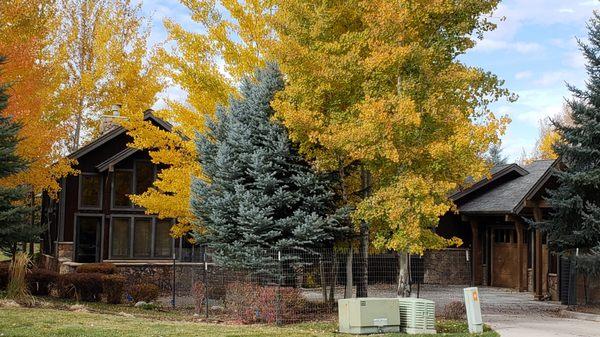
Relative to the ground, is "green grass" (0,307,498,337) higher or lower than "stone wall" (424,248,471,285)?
lower

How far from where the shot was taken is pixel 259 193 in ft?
60.4

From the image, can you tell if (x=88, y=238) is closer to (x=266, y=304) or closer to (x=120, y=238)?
(x=120, y=238)

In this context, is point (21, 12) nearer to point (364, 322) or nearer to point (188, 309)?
point (188, 309)

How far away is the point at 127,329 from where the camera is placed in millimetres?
14750

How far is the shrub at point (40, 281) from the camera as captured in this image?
21.5 m

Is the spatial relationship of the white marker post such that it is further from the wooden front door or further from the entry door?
the entry door

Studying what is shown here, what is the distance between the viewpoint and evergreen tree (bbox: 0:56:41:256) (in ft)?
66.9

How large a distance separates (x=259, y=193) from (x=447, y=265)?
15.0 meters

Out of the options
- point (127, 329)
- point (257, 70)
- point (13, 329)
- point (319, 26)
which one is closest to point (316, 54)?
point (319, 26)

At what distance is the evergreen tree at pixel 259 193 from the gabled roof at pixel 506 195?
31.1 feet

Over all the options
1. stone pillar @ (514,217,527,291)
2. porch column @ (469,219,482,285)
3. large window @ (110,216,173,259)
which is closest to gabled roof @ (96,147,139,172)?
large window @ (110,216,173,259)

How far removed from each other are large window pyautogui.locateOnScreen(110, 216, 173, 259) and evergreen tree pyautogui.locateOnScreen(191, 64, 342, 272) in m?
10.1

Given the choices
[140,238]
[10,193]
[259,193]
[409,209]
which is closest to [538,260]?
[409,209]

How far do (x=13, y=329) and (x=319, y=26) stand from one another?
32.0ft
